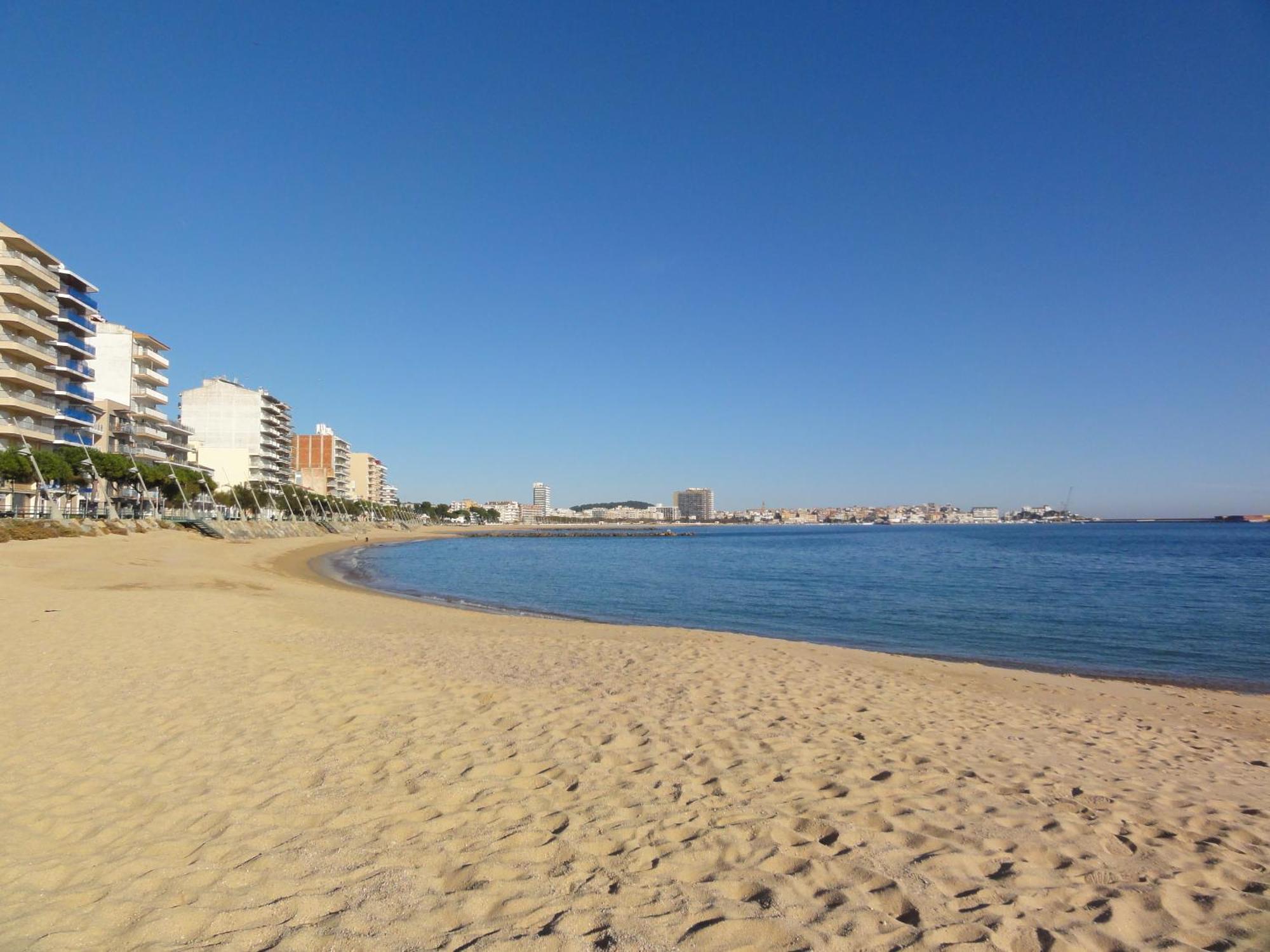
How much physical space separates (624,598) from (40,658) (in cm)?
2201

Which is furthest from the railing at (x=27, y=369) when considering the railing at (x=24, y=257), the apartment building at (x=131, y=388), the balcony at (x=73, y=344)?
the apartment building at (x=131, y=388)

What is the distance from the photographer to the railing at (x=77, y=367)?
58.1 metres

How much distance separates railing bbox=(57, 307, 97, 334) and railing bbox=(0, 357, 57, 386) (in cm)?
525

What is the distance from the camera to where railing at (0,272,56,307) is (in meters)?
51.3

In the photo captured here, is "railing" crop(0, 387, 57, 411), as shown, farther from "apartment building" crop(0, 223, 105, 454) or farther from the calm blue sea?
the calm blue sea

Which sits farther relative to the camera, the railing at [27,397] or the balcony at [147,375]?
the balcony at [147,375]

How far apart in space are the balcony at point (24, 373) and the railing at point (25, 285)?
17.8 ft

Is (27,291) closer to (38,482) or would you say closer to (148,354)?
(38,482)

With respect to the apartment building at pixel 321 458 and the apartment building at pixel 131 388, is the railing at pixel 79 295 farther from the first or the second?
the apartment building at pixel 321 458

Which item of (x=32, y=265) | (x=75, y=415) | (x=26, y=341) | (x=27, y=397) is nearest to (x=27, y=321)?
(x=26, y=341)

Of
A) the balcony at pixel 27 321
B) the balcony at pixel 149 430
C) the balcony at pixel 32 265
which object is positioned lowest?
the balcony at pixel 149 430

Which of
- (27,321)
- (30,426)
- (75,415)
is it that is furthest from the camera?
(75,415)

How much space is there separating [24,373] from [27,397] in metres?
1.90

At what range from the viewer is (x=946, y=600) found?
2828cm
